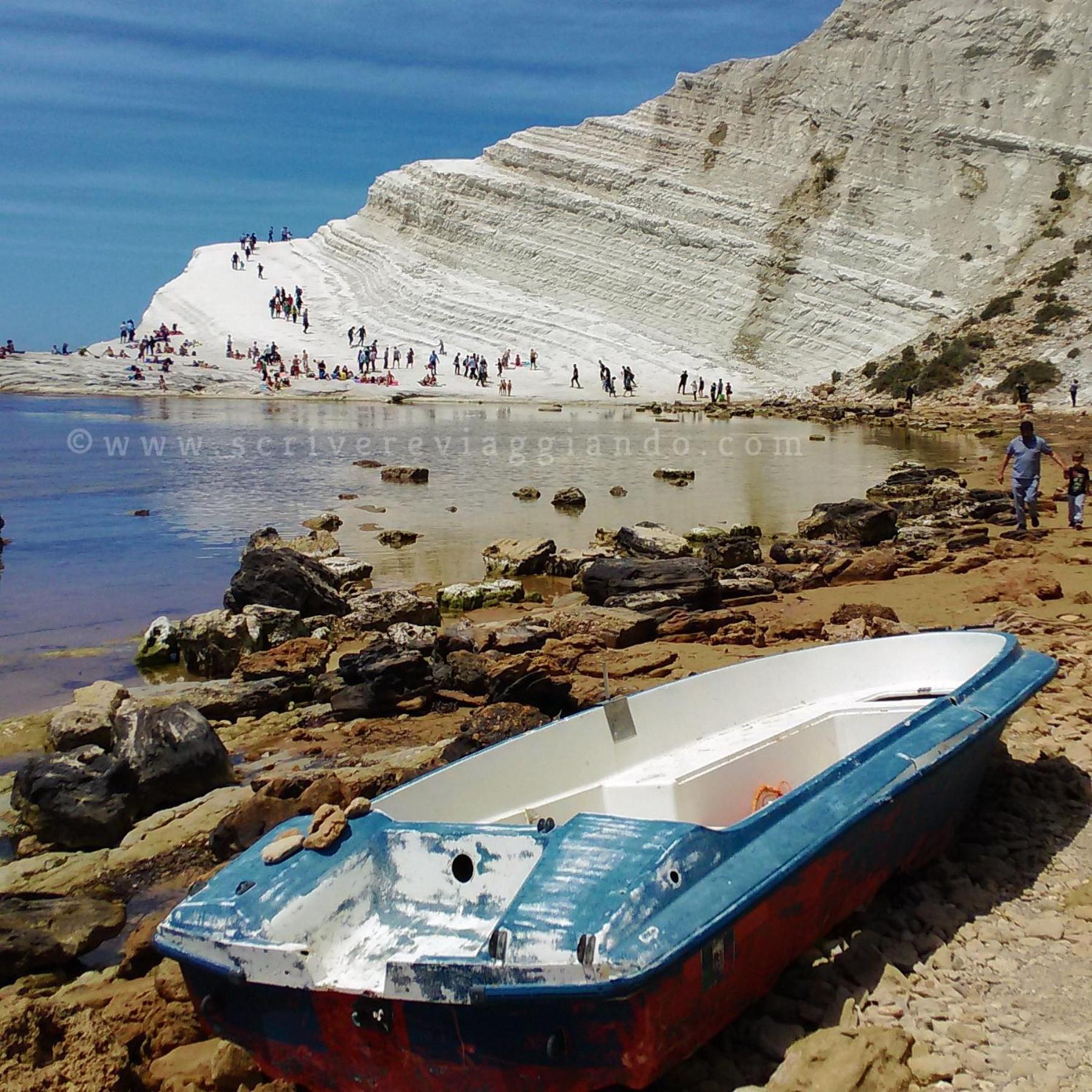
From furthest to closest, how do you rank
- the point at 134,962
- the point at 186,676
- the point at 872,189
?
the point at 872,189 → the point at 186,676 → the point at 134,962

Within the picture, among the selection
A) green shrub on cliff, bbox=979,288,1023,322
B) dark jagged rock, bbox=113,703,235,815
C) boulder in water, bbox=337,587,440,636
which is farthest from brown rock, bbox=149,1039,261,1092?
green shrub on cliff, bbox=979,288,1023,322

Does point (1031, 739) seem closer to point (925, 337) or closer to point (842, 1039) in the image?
point (842, 1039)

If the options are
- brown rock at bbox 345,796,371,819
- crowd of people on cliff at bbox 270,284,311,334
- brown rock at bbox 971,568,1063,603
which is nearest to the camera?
brown rock at bbox 345,796,371,819

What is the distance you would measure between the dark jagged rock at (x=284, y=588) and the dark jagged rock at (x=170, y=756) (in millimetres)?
3816

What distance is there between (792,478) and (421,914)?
1870 cm

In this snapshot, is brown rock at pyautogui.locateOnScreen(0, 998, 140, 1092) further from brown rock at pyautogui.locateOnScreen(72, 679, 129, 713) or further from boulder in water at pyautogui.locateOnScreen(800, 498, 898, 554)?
boulder in water at pyautogui.locateOnScreen(800, 498, 898, 554)

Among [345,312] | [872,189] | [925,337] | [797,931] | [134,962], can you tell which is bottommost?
[134,962]

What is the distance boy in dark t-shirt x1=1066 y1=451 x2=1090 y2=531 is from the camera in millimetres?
12422

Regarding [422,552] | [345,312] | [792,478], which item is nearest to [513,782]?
[422,552]

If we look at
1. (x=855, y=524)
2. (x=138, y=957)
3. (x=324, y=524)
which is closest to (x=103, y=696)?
(x=138, y=957)

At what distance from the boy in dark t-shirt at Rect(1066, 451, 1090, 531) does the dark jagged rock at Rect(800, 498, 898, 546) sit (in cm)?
212

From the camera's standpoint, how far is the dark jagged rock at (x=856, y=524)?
43.7ft

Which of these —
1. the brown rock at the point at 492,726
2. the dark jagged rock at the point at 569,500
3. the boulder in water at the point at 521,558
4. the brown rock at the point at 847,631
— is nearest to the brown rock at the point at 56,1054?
the brown rock at the point at 492,726

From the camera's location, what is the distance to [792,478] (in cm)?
2130
